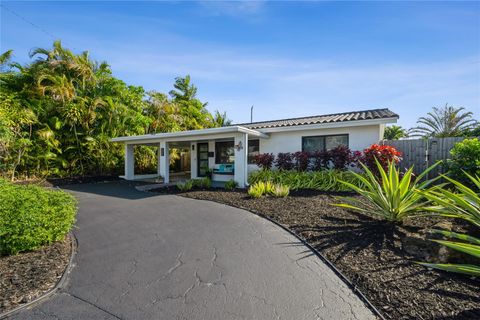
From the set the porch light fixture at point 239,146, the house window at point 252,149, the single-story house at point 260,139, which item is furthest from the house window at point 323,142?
the porch light fixture at point 239,146

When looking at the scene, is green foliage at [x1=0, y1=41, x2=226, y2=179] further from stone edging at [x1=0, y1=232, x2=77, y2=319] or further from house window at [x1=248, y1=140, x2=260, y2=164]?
stone edging at [x1=0, y1=232, x2=77, y2=319]

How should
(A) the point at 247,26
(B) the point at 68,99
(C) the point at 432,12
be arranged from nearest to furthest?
(C) the point at 432,12
(A) the point at 247,26
(B) the point at 68,99

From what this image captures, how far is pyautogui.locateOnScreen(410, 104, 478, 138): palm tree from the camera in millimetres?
19438

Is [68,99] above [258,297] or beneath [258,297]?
above

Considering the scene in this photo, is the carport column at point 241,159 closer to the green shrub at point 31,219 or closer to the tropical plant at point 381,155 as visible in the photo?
the tropical plant at point 381,155

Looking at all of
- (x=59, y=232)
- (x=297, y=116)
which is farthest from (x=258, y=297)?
(x=297, y=116)

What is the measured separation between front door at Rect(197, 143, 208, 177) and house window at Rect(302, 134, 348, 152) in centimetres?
637

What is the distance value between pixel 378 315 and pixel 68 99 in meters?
15.6

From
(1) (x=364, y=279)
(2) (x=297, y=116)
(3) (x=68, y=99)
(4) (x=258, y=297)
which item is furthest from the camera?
(2) (x=297, y=116)

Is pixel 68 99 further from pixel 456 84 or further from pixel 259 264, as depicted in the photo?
pixel 456 84

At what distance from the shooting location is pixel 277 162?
10.6 metres

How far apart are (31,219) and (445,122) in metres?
26.9

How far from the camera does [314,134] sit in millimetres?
10805

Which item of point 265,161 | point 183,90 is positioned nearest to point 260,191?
point 265,161
